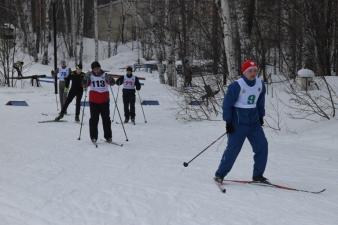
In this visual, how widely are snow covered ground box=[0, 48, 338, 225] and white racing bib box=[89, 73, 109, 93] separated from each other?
1.20 m

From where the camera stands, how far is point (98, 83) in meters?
11.2

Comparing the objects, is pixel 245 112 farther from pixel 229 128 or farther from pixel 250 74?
pixel 250 74

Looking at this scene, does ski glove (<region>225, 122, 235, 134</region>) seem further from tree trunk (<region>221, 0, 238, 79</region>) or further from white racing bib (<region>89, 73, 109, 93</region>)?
tree trunk (<region>221, 0, 238, 79</region>)

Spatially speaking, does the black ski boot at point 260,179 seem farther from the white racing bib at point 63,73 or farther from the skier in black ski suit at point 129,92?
the white racing bib at point 63,73

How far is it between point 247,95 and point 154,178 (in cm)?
195

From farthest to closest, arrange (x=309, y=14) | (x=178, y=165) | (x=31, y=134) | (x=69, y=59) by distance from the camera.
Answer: (x=69, y=59) → (x=309, y=14) → (x=31, y=134) → (x=178, y=165)

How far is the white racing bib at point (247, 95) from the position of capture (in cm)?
690

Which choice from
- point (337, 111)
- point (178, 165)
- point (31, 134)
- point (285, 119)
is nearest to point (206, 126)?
point (285, 119)

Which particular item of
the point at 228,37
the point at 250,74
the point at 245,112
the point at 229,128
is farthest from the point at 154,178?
the point at 228,37

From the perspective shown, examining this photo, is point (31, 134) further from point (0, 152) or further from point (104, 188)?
point (104, 188)

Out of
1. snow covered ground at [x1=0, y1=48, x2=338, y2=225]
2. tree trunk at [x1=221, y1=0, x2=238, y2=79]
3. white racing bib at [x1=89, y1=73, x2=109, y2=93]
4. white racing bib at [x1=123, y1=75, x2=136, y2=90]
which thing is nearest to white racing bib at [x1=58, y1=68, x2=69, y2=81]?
white racing bib at [x1=123, y1=75, x2=136, y2=90]

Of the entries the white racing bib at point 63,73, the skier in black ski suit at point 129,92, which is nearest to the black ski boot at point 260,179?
the skier in black ski suit at point 129,92

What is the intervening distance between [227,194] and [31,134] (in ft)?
23.5

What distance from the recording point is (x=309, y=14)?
54.2 feet
